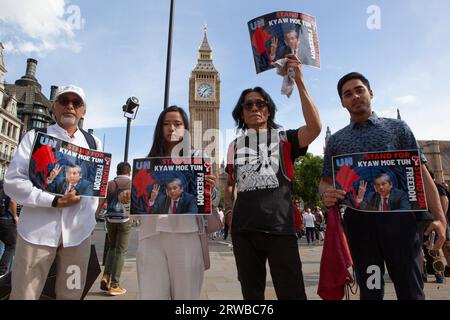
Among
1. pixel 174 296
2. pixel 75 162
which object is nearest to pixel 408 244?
pixel 174 296

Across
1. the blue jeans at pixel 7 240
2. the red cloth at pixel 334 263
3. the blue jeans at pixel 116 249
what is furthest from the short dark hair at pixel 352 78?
the blue jeans at pixel 7 240

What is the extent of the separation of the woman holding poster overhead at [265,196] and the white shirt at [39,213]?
1.20m

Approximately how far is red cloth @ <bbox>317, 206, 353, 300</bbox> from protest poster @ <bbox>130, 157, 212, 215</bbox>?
94 centimetres

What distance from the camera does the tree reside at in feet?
185

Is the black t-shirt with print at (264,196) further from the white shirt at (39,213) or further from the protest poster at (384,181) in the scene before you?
the white shirt at (39,213)

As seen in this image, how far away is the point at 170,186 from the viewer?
7.88 feet

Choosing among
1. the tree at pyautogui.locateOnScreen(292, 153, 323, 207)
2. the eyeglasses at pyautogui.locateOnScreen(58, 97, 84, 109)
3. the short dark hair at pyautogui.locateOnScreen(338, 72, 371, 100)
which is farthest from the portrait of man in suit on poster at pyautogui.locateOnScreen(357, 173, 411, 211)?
the tree at pyautogui.locateOnScreen(292, 153, 323, 207)

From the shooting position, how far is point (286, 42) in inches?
104

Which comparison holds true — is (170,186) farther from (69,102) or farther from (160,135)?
(69,102)

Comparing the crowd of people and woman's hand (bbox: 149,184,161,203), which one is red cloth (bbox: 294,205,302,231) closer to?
the crowd of people

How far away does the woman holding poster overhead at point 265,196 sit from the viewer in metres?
2.24

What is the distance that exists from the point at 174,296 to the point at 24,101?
63404 millimetres

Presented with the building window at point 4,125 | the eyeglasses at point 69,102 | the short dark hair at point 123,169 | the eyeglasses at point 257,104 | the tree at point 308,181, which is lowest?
the short dark hair at point 123,169

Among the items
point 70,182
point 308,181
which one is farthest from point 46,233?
point 308,181
